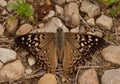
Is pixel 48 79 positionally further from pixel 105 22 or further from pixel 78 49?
pixel 105 22

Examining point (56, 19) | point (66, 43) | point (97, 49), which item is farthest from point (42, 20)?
point (97, 49)

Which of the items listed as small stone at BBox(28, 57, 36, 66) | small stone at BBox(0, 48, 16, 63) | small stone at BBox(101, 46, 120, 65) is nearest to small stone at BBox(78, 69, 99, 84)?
small stone at BBox(101, 46, 120, 65)

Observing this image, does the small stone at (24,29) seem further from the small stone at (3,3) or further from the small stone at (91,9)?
the small stone at (91,9)

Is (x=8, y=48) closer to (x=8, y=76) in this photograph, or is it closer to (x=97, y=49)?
(x=8, y=76)

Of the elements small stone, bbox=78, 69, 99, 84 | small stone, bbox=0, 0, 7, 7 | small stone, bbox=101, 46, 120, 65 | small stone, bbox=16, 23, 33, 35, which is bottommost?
small stone, bbox=78, 69, 99, 84

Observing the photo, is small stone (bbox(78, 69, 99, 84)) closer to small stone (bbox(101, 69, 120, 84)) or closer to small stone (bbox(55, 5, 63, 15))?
small stone (bbox(101, 69, 120, 84))
